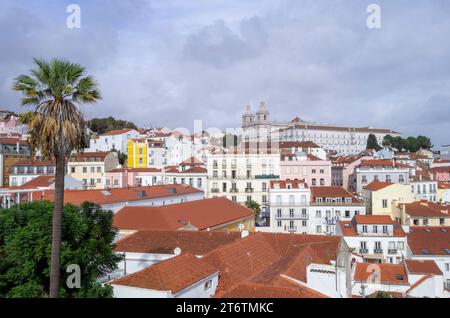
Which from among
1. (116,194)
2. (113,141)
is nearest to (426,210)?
(116,194)

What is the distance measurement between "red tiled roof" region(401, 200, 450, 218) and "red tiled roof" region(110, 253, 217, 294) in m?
30.4

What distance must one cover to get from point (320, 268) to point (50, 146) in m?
11.3

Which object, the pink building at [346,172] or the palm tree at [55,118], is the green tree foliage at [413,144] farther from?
the palm tree at [55,118]

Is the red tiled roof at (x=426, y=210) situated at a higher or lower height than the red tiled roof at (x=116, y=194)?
lower

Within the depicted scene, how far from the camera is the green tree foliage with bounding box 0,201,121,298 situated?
11.5 m

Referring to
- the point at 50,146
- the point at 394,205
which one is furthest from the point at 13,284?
the point at 394,205

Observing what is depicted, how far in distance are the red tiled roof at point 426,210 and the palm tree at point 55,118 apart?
37355 millimetres

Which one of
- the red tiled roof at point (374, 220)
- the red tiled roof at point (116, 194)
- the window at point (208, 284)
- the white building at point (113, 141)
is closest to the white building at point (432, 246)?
the red tiled roof at point (374, 220)

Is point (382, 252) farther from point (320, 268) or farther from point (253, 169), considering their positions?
point (253, 169)

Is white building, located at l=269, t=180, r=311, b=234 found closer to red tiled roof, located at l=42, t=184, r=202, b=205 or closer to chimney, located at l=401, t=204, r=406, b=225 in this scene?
chimney, located at l=401, t=204, r=406, b=225

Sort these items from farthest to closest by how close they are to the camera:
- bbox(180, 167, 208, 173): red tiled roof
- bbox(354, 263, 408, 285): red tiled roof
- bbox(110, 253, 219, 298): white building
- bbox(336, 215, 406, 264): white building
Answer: bbox(180, 167, 208, 173): red tiled roof, bbox(336, 215, 406, 264): white building, bbox(354, 263, 408, 285): red tiled roof, bbox(110, 253, 219, 298): white building

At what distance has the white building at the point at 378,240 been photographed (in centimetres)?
3334

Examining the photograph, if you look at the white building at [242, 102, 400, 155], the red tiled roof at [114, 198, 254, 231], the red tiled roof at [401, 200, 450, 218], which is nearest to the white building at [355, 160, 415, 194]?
the red tiled roof at [401, 200, 450, 218]

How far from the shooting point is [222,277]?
56.3ft
